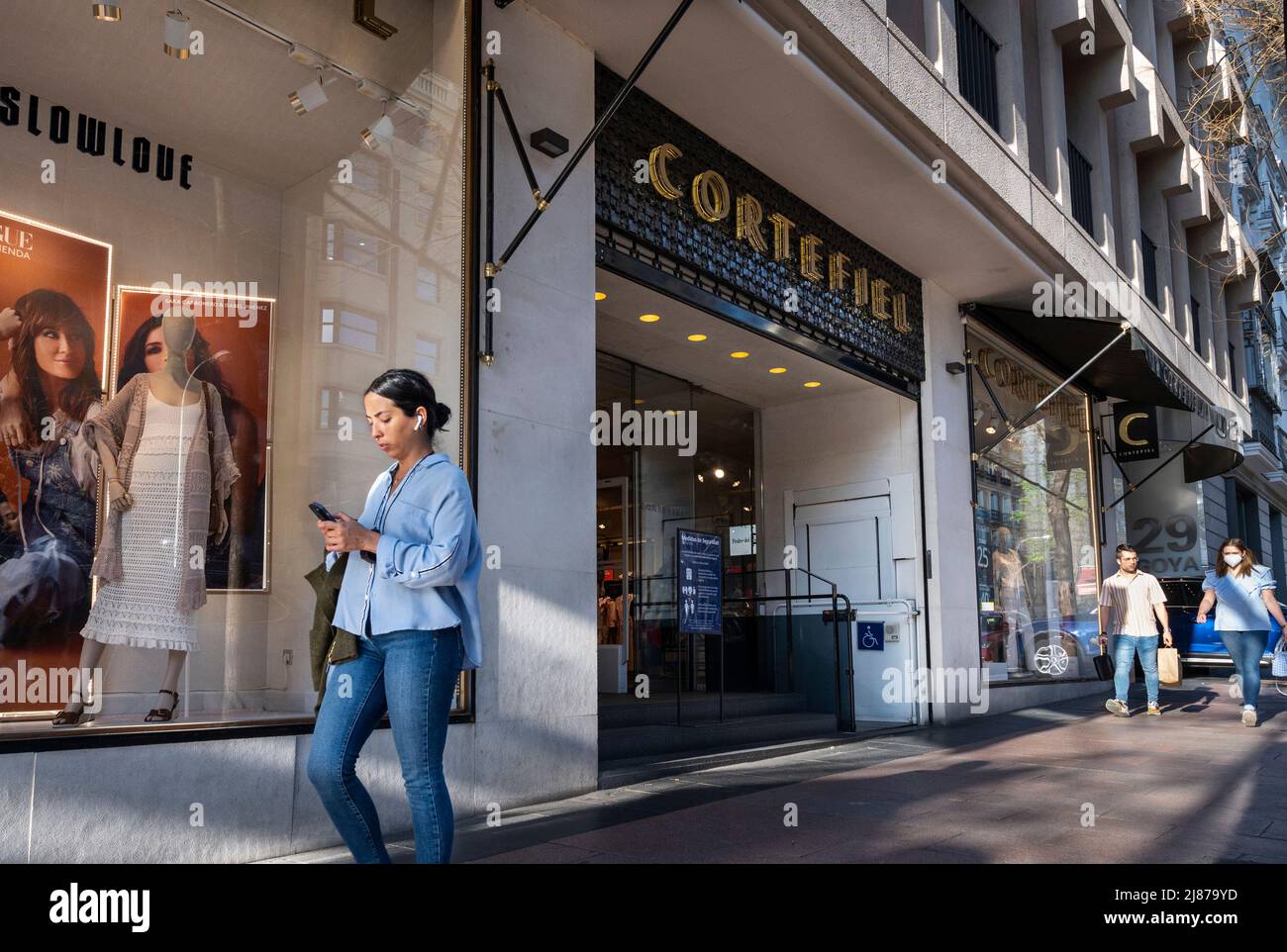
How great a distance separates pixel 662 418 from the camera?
12047 mm

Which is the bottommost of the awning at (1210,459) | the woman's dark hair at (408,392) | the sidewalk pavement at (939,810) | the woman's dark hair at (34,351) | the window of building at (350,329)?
the sidewalk pavement at (939,810)

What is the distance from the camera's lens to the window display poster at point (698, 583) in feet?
29.3

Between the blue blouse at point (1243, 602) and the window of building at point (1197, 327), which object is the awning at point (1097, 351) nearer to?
the blue blouse at point (1243, 602)

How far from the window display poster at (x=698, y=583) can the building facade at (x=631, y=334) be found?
46mm

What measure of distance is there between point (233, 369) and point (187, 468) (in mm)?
621

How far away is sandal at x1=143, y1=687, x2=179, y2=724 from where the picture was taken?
4.75 m

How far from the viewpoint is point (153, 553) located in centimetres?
543

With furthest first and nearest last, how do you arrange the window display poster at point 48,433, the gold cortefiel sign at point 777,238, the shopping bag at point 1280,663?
the shopping bag at point 1280,663 < the gold cortefiel sign at point 777,238 < the window display poster at point 48,433

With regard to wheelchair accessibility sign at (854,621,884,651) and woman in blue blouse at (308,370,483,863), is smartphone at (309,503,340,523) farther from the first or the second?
wheelchair accessibility sign at (854,621,884,651)

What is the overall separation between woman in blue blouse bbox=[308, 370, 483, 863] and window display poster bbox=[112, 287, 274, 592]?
252cm

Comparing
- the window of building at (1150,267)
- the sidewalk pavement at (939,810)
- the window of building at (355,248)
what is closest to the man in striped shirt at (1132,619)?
the sidewalk pavement at (939,810)

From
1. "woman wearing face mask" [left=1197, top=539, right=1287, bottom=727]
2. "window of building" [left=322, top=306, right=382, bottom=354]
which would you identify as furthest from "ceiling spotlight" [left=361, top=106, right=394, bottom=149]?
"woman wearing face mask" [left=1197, top=539, right=1287, bottom=727]

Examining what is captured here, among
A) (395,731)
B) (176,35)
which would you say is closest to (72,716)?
(395,731)
